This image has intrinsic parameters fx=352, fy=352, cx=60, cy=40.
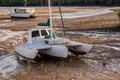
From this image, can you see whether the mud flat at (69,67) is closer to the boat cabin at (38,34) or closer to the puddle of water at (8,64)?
the puddle of water at (8,64)

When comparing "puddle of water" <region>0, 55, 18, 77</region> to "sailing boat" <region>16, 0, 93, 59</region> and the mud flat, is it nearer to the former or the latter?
the mud flat

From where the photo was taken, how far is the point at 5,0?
160750mm

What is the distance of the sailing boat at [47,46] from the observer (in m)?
19.8

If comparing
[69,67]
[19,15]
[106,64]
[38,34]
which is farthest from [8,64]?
[19,15]

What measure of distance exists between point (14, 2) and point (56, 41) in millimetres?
138061

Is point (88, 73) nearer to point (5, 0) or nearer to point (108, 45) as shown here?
point (108, 45)

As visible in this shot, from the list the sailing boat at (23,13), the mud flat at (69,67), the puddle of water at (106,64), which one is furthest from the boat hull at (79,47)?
the sailing boat at (23,13)

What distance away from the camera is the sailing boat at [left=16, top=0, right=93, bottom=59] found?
1984 centimetres

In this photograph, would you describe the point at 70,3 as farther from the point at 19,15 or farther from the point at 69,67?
the point at 69,67

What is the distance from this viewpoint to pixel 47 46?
786 inches

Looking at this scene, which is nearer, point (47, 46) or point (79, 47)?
point (47, 46)

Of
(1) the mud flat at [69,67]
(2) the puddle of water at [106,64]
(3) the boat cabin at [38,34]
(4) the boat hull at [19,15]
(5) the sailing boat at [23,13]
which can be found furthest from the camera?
(4) the boat hull at [19,15]

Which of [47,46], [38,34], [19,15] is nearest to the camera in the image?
[47,46]

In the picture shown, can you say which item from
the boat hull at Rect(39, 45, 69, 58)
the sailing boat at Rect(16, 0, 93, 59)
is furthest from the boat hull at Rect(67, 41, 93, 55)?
the boat hull at Rect(39, 45, 69, 58)
